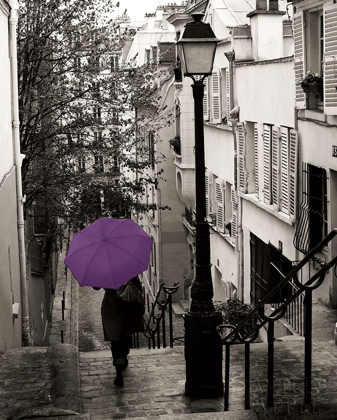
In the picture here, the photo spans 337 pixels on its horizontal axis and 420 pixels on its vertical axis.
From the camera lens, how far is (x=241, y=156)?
61.0 ft

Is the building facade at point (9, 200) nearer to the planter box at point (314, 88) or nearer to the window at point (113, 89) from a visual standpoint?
the window at point (113, 89)

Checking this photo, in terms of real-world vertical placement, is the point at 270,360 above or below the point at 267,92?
below

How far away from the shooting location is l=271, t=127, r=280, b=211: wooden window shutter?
15.6 metres

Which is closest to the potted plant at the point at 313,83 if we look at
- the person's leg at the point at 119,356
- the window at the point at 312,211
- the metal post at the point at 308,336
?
the window at the point at 312,211

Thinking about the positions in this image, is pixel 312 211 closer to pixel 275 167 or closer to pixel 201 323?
pixel 275 167

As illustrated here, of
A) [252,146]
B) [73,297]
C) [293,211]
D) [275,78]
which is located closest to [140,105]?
[252,146]

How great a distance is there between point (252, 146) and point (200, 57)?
10492mm

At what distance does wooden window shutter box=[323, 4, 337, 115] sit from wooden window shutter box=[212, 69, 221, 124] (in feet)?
28.4

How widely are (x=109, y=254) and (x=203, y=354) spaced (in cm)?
167

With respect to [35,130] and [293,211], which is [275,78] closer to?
[293,211]

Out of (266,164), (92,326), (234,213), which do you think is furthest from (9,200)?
(92,326)

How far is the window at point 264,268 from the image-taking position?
52.5 feet

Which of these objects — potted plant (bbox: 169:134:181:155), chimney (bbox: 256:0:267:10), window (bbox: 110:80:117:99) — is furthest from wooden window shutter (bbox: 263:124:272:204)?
potted plant (bbox: 169:134:181:155)

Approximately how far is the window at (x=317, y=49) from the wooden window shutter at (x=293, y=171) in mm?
Result: 711
